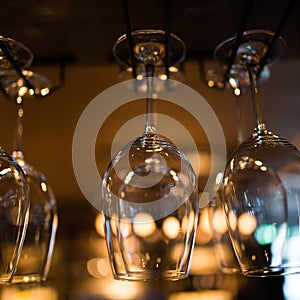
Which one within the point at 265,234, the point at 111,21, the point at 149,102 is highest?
the point at 111,21

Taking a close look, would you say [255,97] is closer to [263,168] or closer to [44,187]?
[263,168]

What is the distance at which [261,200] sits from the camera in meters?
0.40

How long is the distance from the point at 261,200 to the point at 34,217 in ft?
0.91

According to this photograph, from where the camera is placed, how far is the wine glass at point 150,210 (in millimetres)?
389

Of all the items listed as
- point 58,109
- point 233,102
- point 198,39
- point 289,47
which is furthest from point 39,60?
point 233,102

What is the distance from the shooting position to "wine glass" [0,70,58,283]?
0.52m

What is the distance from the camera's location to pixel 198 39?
0.53 meters

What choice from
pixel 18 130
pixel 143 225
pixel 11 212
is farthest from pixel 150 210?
pixel 18 130

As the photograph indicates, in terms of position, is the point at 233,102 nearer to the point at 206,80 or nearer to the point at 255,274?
the point at 206,80

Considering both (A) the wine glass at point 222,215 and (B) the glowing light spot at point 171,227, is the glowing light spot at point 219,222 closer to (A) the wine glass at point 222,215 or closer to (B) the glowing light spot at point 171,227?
(A) the wine glass at point 222,215

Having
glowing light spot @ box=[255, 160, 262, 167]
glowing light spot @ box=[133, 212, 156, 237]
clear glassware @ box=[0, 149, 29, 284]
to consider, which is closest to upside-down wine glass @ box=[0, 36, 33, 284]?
clear glassware @ box=[0, 149, 29, 284]

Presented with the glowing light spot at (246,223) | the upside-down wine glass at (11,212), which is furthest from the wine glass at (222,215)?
the upside-down wine glass at (11,212)

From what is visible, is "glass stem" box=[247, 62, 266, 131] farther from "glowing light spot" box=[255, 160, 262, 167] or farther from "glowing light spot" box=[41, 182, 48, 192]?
"glowing light spot" box=[41, 182, 48, 192]

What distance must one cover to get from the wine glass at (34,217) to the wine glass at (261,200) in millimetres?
242
